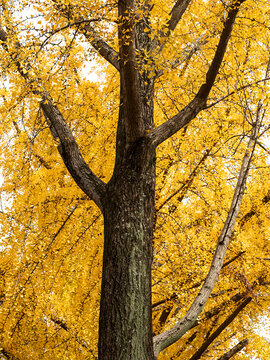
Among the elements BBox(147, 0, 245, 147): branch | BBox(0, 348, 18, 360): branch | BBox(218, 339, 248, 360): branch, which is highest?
BBox(147, 0, 245, 147): branch

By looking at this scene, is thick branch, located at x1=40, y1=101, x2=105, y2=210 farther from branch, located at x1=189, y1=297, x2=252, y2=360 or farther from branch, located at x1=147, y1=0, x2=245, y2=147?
branch, located at x1=189, y1=297, x2=252, y2=360

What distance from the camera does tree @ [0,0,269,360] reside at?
2.62 m

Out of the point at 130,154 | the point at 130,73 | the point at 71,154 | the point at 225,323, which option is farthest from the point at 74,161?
the point at 225,323

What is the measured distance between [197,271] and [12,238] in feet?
9.33

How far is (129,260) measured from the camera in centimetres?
251

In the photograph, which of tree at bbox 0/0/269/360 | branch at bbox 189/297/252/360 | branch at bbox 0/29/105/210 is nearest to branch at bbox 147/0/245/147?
tree at bbox 0/0/269/360

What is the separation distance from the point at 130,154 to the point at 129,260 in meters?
0.93

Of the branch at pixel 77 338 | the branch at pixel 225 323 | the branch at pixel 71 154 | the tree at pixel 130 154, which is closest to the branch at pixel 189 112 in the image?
the tree at pixel 130 154

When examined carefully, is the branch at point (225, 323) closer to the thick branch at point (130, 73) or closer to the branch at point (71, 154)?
the branch at point (71, 154)

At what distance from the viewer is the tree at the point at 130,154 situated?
8.58 ft

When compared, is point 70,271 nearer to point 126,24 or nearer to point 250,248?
point 250,248

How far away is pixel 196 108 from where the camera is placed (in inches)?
118

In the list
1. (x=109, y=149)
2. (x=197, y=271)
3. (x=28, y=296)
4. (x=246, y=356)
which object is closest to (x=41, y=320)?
(x=28, y=296)

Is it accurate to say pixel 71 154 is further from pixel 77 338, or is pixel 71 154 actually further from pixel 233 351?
pixel 233 351
